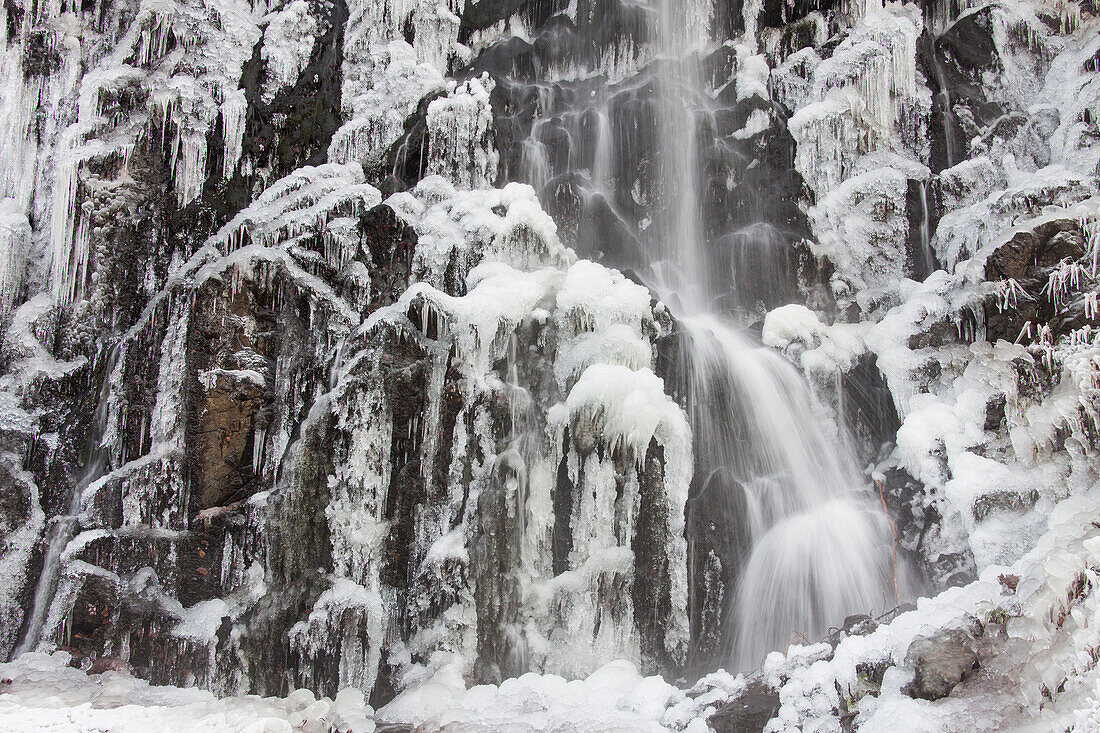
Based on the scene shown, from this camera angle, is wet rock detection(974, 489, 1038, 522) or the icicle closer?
wet rock detection(974, 489, 1038, 522)

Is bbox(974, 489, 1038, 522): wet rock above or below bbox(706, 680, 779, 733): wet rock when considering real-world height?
above

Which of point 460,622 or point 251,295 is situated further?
point 251,295

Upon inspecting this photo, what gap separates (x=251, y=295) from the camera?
8211mm

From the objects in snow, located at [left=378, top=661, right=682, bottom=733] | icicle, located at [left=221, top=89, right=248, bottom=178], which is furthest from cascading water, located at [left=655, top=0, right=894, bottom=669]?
icicle, located at [left=221, top=89, right=248, bottom=178]

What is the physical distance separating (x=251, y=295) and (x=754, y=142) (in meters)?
7.00

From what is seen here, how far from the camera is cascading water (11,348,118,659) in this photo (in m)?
7.26

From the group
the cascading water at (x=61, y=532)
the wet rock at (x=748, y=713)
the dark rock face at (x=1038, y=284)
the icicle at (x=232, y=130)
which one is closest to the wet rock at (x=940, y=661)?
the wet rock at (x=748, y=713)

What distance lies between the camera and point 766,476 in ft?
25.2

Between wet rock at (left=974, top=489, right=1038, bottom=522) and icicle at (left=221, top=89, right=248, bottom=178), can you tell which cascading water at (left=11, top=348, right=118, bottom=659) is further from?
wet rock at (left=974, top=489, right=1038, bottom=522)

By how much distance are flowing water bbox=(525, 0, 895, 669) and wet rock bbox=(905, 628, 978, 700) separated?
2200 mm

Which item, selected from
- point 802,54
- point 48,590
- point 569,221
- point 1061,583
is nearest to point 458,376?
point 569,221

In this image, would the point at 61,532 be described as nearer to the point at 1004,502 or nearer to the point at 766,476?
the point at 766,476

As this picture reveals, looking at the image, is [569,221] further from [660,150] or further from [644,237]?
[660,150]

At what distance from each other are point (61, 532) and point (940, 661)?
7.95m
